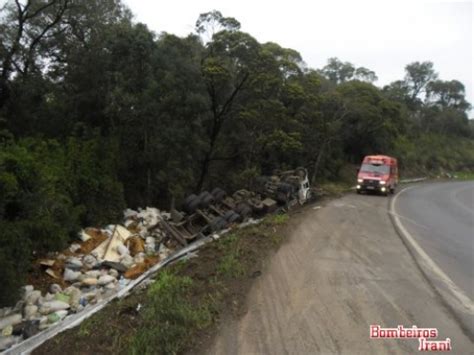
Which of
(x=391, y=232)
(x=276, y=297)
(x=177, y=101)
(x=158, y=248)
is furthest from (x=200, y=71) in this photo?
(x=276, y=297)

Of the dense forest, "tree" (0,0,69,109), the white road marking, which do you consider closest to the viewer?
the white road marking

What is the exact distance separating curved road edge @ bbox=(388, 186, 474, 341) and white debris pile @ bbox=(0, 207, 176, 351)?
6.37 meters

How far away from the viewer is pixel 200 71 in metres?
20.6

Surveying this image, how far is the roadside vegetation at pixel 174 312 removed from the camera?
5.01m

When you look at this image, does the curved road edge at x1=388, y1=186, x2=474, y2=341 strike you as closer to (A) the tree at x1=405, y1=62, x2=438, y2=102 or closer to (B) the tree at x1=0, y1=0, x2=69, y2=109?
(B) the tree at x1=0, y1=0, x2=69, y2=109

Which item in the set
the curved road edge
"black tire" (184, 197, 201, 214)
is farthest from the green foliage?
"black tire" (184, 197, 201, 214)

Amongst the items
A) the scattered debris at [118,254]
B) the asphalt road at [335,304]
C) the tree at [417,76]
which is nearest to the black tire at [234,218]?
the scattered debris at [118,254]

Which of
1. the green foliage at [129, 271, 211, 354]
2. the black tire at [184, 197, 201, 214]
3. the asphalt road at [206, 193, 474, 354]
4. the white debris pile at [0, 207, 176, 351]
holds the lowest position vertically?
the white debris pile at [0, 207, 176, 351]

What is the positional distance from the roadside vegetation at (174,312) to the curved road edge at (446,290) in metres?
3.00

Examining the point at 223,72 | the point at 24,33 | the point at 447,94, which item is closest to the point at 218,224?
the point at 223,72

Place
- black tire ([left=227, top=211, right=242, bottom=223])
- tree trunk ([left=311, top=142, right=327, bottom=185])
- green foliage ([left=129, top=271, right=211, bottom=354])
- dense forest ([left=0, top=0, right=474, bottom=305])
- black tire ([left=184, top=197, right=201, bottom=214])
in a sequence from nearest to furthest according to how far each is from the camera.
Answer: green foliage ([left=129, top=271, right=211, bottom=354]), dense forest ([left=0, top=0, right=474, bottom=305]), black tire ([left=227, top=211, right=242, bottom=223]), black tire ([left=184, top=197, right=201, bottom=214]), tree trunk ([left=311, top=142, right=327, bottom=185])

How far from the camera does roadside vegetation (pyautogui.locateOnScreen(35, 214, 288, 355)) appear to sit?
16.4ft

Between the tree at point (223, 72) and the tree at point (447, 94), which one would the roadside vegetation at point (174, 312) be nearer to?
the tree at point (223, 72)

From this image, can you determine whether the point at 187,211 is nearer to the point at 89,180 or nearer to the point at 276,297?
the point at 89,180
